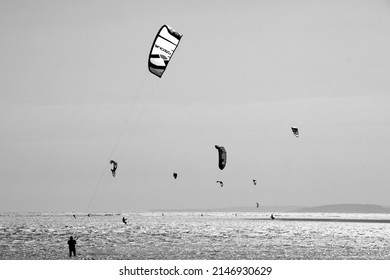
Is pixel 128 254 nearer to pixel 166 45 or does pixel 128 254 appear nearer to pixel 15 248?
pixel 15 248

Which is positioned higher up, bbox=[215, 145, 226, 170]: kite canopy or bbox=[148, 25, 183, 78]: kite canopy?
bbox=[148, 25, 183, 78]: kite canopy

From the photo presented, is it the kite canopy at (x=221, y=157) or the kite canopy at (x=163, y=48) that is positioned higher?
the kite canopy at (x=163, y=48)

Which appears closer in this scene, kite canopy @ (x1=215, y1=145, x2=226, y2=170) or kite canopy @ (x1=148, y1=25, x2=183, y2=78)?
kite canopy @ (x1=148, y1=25, x2=183, y2=78)

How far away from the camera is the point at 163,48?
48.8ft

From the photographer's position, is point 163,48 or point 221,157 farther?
point 221,157

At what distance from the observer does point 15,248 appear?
23.4 meters

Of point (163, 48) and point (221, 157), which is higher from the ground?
point (163, 48)

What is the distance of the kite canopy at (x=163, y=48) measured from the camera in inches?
582

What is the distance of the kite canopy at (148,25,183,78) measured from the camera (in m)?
14.8

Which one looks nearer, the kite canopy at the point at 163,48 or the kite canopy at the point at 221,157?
the kite canopy at the point at 163,48
